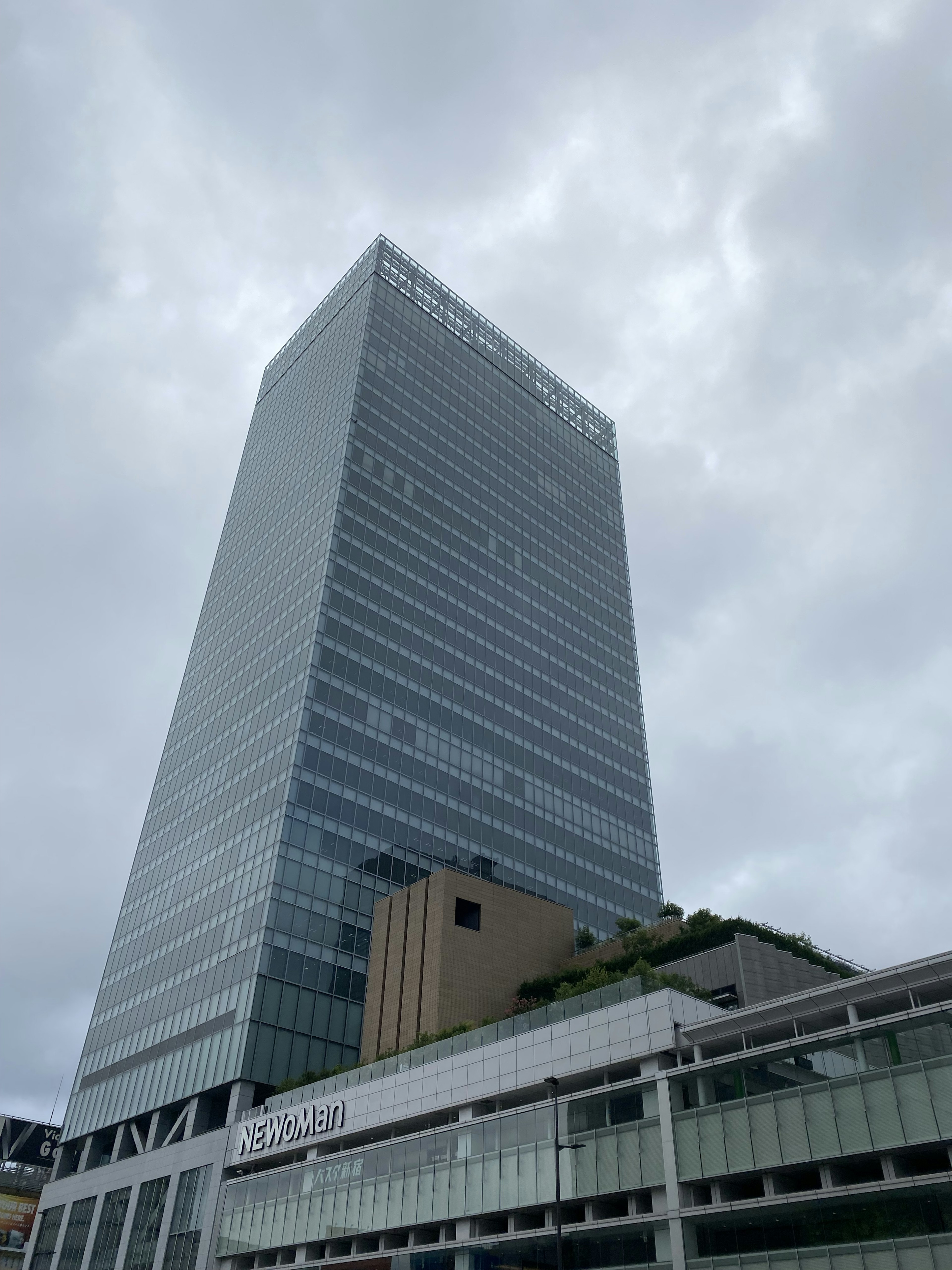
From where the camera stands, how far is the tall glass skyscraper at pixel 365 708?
86125mm

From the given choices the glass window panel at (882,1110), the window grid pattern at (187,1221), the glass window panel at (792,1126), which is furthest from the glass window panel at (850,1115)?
the window grid pattern at (187,1221)

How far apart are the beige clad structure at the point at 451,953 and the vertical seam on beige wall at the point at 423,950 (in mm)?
69

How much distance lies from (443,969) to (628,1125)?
1214 inches

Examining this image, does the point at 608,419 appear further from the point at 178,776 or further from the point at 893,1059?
the point at 893,1059

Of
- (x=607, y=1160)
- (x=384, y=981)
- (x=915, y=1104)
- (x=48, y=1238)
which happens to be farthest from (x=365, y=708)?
(x=915, y=1104)

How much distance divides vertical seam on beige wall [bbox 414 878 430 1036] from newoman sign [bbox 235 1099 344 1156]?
9.98 m

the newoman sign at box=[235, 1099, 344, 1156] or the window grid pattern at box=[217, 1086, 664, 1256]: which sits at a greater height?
the newoman sign at box=[235, 1099, 344, 1156]

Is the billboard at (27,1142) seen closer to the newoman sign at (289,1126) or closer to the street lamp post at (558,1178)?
the newoman sign at (289,1126)

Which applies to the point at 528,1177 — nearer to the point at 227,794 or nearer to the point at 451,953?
the point at 451,953

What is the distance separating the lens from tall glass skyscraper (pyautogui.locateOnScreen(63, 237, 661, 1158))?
86125 mm

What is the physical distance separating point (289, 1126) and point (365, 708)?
40969 mm

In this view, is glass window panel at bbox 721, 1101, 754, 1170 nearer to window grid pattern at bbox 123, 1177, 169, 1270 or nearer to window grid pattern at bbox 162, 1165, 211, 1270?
window grid pattern at bbox 162, 1165, 211, 1270

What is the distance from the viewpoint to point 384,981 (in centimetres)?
8106

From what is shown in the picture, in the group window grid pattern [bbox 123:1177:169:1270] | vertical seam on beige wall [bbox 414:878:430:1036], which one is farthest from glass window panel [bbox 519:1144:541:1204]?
window grid pattern [bbox 123:1177:169:1270]
